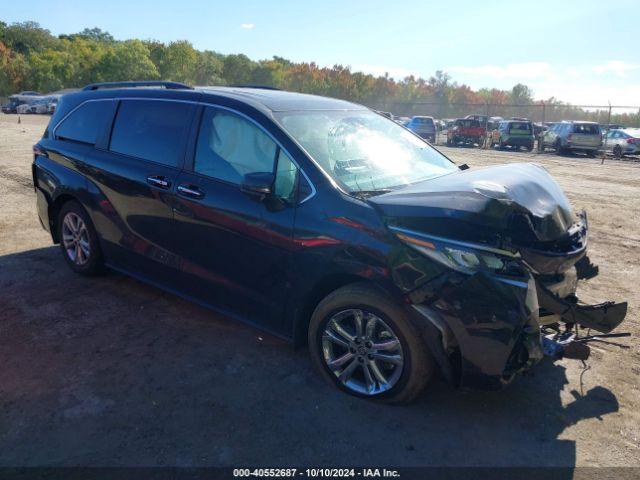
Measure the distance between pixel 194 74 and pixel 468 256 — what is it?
83619 millimetres

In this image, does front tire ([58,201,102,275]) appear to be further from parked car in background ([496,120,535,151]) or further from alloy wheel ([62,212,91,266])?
parked car in background ([496,120,535,151])

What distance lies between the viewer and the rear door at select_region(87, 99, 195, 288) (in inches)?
160

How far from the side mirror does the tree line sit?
5339 cm

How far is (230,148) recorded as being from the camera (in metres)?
3.78

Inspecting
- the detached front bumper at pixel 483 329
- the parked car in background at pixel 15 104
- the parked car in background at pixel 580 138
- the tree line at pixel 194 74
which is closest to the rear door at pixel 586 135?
the parked car in background at pixel 580 138

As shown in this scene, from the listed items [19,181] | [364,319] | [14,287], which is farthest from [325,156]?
[19,181]

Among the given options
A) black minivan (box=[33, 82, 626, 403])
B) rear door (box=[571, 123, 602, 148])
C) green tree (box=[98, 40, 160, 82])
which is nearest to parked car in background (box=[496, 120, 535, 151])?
rear door (box=[571, 123, 602, 148])

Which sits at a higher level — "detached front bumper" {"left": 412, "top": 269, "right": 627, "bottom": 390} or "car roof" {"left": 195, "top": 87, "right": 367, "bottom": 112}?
"car roof" {"left": 195, "top": 87, "right": 367, "bottom": 112}

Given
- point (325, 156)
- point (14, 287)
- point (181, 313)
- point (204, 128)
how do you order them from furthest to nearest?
point (14, 287) < point (181, 313) < point (204, 128) < point (325, 156)

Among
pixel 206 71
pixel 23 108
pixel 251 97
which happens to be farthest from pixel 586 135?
pixel 206 71

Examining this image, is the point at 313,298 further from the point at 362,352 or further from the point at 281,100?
the point at 281,100

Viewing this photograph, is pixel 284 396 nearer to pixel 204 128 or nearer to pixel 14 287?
pixel 204 128

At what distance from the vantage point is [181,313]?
4.48 meters

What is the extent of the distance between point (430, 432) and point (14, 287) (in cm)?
420
